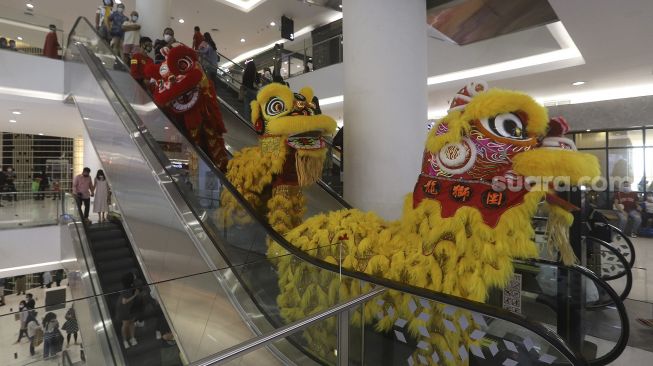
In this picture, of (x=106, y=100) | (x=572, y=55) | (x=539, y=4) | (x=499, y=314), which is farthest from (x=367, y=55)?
(x=572, y=55)

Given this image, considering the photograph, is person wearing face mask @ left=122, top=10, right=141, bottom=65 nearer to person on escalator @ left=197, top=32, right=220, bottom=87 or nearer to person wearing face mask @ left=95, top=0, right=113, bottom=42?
person wearing face mask @ left=95, top=0, right=113, bottom=42

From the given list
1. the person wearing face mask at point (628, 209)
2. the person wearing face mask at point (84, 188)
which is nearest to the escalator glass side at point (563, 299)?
the person wearing face mask at point (628, 209)

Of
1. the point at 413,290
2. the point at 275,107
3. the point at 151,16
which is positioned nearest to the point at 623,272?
the point at 413,290

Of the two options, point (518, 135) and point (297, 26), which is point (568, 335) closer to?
point (518, 135)

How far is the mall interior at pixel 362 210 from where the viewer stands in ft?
6.26

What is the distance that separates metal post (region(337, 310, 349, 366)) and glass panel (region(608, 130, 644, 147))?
12.0 metres

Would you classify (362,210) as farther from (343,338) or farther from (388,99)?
(343,338)

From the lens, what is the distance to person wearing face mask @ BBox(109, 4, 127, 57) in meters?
8.84

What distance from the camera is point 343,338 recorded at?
7.07 feet

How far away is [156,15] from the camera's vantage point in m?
9.77

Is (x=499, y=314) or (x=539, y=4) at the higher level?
(x=539, y=4)

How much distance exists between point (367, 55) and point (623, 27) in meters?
4.38

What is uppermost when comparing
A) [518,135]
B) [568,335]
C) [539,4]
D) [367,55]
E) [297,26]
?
[297,26]

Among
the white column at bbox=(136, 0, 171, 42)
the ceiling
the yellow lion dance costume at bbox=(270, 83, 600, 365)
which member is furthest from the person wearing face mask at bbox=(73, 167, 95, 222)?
the yellow lion dance costume at bbox=(270, 83, 600, 365)
